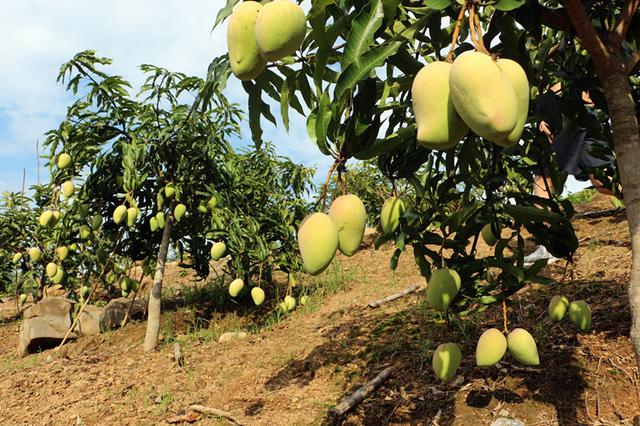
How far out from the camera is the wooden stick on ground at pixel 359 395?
246cm

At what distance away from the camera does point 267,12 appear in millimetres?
875

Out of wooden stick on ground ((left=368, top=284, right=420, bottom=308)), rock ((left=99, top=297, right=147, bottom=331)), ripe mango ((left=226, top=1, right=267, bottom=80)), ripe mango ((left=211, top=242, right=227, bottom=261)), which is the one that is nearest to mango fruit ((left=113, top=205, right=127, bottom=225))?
ripe mango ((left=211, top=242, right=227, bottom=261))

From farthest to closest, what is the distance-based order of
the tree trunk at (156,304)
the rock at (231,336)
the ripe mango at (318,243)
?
the rock at (231,336)
the tree trunk at (156,304)
the ripe mango at (318,243)

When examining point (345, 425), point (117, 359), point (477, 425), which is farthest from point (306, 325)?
Result: point (477, 425)

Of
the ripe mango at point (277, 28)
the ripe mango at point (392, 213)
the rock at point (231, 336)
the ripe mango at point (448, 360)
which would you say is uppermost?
the ripe mango at point (277, 28)

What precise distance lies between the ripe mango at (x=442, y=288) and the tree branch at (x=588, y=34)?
0.70 m

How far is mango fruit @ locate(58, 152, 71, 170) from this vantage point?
3917mm

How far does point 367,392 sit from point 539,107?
1800 millimetres

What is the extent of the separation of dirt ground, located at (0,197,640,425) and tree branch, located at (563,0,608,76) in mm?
1024

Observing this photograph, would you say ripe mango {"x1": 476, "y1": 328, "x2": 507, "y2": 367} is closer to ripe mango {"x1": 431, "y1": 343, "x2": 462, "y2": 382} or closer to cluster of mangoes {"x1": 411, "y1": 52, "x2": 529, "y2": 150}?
ripe mango {"x1": 431, "y1": 343, "x2": 462, "y2": 382}

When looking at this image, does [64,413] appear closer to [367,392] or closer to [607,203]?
[367,392]

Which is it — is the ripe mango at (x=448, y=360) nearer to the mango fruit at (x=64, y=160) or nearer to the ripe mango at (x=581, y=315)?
the ripe mango at (x=581, y=315)

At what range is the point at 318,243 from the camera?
0.96 meters

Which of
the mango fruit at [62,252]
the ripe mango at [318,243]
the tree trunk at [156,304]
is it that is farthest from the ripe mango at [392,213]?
the mango fruit at [62,252]
